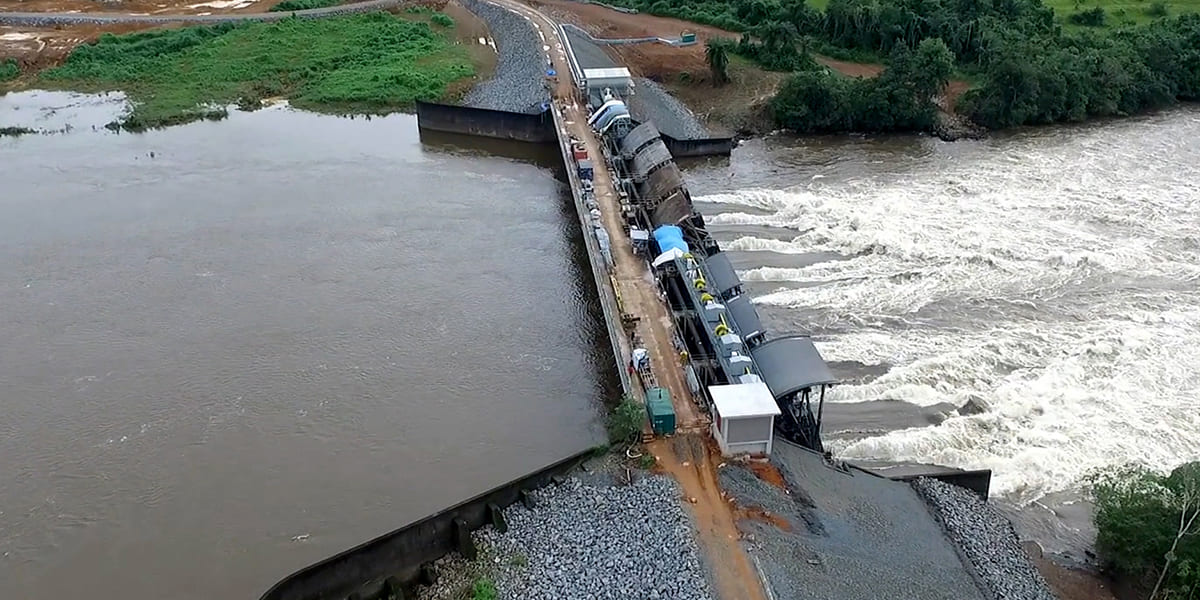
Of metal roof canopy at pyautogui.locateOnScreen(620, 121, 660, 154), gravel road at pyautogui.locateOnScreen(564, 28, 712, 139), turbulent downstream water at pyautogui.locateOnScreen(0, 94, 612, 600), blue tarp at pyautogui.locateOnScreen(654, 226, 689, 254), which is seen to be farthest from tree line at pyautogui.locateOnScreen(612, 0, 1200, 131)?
blue tarp at pyautogui.locateOnScreen(654, 226, 689, 254)

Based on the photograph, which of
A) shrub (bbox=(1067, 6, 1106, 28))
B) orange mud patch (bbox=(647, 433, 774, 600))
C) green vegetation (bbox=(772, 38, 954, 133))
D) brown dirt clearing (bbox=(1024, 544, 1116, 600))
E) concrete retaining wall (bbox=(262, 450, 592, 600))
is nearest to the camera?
orange mud patch (bbox=(647, 433, 774, 600))

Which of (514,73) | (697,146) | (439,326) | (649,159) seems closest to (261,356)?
(439,326)

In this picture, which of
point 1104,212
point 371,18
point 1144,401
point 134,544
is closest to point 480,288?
point 134,544

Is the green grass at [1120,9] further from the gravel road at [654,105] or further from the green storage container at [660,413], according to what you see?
the green storage container at [660,413]

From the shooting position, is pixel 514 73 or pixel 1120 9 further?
pixel 1120 9

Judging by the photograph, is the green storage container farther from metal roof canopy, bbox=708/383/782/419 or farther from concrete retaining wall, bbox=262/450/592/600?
concrete retaining wall, bbox=262/450/592/600

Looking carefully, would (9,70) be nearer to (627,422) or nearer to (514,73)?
(514,73)
